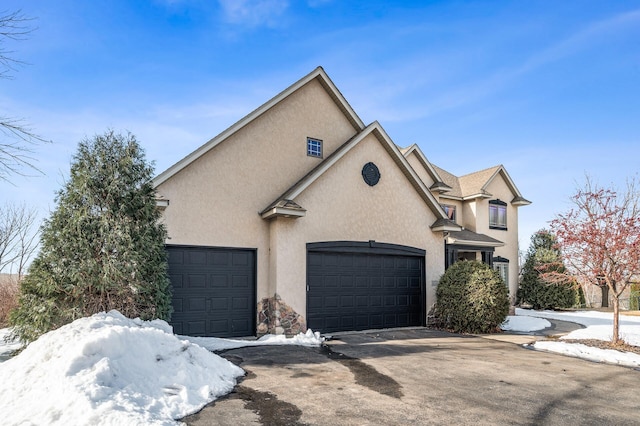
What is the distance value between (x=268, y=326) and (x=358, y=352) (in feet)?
9.74

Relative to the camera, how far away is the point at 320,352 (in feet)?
29.1

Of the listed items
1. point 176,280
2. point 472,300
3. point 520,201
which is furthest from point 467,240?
point 176,280

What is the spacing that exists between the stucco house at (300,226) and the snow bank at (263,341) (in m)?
0.53

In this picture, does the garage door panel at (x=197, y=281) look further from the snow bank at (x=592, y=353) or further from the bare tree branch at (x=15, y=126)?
the snow bank at (x=592, y=353)

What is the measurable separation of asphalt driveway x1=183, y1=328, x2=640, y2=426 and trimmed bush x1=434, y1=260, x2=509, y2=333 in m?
2.37

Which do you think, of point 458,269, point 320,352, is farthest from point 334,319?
point 458,269

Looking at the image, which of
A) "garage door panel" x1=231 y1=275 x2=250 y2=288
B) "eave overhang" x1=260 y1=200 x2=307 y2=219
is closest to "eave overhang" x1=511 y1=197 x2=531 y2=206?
"eave overhang" x1=260 y1=200 x2=307 y2=219

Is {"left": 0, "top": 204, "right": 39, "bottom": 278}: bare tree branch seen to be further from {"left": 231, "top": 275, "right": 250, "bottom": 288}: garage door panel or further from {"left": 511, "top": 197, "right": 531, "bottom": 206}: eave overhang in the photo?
{"left": 511, "top": 197, "right": 531, "bottom": 206}: eave overhang

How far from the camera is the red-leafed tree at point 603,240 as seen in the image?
9.77m

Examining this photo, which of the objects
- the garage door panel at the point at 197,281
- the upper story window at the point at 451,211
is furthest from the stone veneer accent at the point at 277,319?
the upper story window at the point at 451,211

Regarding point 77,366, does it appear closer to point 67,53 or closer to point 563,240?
point 67,53

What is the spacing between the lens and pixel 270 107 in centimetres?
1166

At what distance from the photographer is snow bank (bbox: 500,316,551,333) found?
1345 centimetres

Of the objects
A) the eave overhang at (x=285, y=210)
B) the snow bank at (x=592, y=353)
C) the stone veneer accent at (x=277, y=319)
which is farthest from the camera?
the stone veneer accent at (x=277, y=319)
